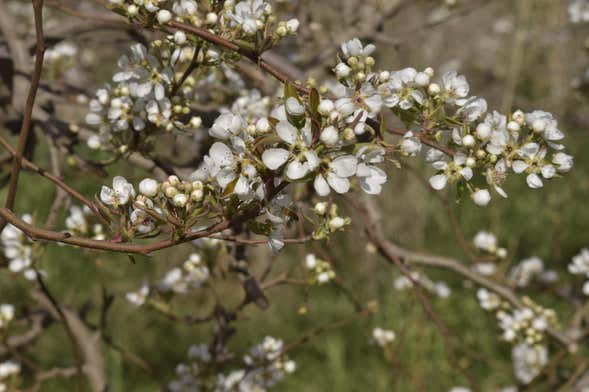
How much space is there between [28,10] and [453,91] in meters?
4.57

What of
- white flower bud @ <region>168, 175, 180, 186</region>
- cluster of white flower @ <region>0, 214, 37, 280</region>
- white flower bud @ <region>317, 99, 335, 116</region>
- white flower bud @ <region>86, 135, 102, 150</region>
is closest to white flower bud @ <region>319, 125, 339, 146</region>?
white flower bud @ <region>317, 99, 335, 116</region>

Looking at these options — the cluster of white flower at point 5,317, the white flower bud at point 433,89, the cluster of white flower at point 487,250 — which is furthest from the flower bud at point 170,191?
the cluster of white flower at point 487,250

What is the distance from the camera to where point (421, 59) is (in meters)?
4.34

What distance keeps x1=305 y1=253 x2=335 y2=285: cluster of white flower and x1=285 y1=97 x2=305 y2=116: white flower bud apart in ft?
3.30

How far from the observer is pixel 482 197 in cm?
117

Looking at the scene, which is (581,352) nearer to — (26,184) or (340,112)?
(340,112)

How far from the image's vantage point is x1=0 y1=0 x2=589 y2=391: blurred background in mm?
3002

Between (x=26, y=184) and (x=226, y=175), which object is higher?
(x=26, y=184)

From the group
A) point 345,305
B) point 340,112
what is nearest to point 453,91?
point 340,112

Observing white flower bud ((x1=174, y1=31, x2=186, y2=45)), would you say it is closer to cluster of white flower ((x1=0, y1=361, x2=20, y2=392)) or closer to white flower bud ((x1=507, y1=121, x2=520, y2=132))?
white flower bud ((x1=507, y1=121, x2=520, y2=132))

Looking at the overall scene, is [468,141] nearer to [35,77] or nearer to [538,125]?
[538,125]

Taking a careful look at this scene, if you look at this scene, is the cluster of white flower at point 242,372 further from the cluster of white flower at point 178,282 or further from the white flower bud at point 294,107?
the white flower bud at point 294,107

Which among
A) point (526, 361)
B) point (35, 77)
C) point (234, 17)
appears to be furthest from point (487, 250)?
point (35, 77)

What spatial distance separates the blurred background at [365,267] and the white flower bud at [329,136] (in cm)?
128
